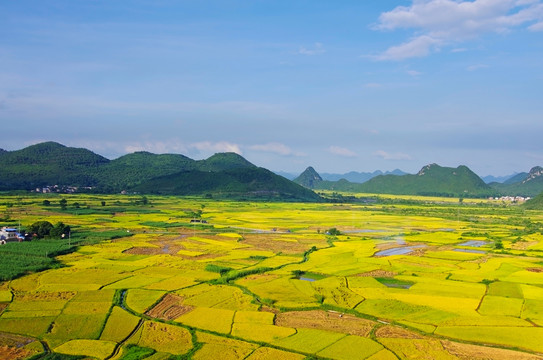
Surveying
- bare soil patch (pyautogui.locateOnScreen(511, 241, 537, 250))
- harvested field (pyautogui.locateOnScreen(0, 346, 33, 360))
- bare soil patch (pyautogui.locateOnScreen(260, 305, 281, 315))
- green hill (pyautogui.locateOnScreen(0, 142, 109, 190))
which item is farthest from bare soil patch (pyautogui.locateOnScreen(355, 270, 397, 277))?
green hill (pyautogui.locateOnScreen(0, 142, 109, 190))

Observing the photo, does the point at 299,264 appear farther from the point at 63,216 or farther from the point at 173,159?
the point at 173,159

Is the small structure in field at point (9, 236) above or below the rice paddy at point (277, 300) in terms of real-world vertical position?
above

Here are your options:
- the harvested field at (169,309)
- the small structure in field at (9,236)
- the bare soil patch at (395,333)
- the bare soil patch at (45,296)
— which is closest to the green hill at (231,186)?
the small structure in field at (9,236)

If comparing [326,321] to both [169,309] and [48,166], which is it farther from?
[48,166]

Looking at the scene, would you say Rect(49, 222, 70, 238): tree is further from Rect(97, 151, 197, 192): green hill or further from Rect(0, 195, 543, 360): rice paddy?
Rect(97, 151, 197, 192): green hill

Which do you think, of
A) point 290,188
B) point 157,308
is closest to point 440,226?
point 157,308

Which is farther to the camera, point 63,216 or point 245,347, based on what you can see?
point 63,216

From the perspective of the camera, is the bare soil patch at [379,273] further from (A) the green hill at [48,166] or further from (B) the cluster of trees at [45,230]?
(A) the green hill at [48,166]

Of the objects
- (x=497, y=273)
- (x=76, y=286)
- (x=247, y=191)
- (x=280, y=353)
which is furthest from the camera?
(x=247, y=191)
